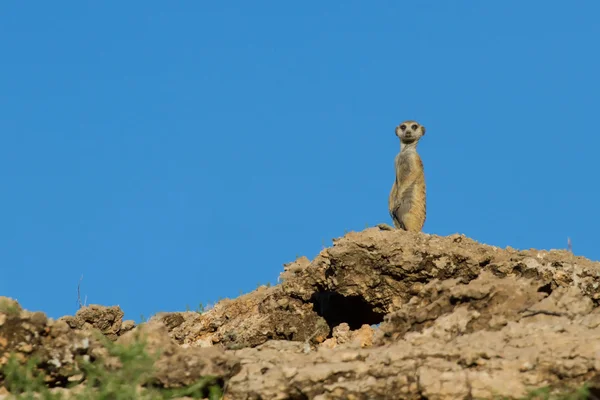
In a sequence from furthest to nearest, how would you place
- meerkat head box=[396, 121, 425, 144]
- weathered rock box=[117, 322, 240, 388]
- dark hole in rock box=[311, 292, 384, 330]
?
meerkat head box=[396, 121, 425, 144] < dark hole in rock box=[311, 292, 384, 330] < weathered rock box=[117, 322, 240, 388]

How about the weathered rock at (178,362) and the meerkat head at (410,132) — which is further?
the meerkat head at (410,132)

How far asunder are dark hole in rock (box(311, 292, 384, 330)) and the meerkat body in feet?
12.1

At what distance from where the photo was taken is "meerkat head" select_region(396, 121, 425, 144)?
16484 millimetres

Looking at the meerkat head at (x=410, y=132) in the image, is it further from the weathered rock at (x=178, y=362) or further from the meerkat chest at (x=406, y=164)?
the weathered rock at (x=178, y=362)

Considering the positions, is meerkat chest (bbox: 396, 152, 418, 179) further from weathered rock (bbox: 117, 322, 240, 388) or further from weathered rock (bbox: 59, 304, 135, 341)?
weathered rock (bbox: 117, 322, 240, 388)

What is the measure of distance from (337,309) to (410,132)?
5124 millimetres

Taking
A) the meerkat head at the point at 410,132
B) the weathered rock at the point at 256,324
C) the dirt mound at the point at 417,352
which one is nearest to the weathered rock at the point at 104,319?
the weathered rock at the point at 256,324

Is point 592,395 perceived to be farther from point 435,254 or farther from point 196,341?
point 196,341

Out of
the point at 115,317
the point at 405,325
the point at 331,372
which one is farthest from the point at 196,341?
the point at 331,372

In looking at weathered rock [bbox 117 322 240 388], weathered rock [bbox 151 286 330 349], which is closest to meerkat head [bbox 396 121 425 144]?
weathered rock [bbox 151 286 330 349]

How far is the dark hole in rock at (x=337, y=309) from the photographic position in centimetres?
1205

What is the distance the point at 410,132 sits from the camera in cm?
1648

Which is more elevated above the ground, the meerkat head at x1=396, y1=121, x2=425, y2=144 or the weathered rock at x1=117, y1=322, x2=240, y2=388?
the meerkat head at x1=396, y1=121, x2=425, y2=144

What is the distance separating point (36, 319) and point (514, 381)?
120 inches
